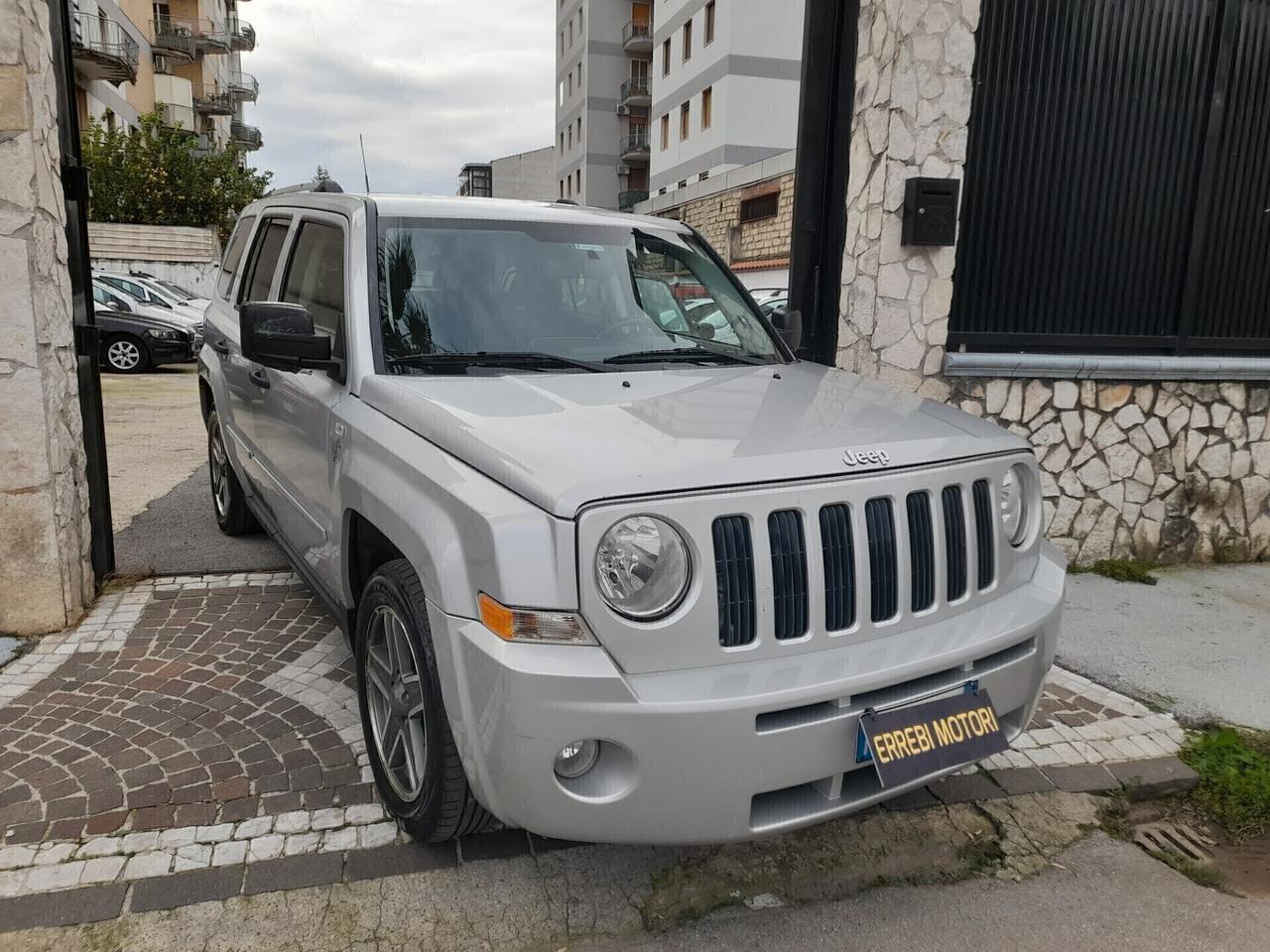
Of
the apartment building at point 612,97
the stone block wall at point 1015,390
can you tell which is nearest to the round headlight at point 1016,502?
the stone block wall at point 1015,390

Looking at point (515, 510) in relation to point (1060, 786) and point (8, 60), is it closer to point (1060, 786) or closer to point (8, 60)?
point (1060, 786)

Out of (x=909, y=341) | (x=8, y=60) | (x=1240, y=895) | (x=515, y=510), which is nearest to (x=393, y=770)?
(x=515, y=510)

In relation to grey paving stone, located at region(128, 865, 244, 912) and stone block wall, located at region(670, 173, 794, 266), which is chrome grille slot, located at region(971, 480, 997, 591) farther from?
stone block wall, located at region(670, 173, 794, 266)

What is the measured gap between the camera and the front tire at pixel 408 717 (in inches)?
99.2

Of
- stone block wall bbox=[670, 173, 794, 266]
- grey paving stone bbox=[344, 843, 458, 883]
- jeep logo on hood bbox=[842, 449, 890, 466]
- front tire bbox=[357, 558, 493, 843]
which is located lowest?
grey paving stone bbox=[344, 843, 458, 883]

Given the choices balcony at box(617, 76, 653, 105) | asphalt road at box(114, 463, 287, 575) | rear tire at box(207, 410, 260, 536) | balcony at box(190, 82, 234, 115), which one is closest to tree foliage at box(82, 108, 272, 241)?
balcony at box(190, 82, 234, 115)

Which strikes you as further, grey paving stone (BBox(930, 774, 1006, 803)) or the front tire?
grey paving stone (BBox(930, 774, 1006, 803))

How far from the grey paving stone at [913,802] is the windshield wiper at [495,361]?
175 centimetres

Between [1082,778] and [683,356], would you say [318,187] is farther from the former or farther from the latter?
[1082,778]

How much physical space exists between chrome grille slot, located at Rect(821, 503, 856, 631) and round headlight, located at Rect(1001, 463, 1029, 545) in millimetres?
748

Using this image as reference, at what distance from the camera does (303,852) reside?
111 inches

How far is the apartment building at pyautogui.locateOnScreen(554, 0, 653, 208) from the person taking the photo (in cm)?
5162

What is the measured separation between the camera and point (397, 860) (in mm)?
2814

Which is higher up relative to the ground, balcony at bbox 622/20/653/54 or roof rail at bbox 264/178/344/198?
balcony at bbox 622/20/653/54
